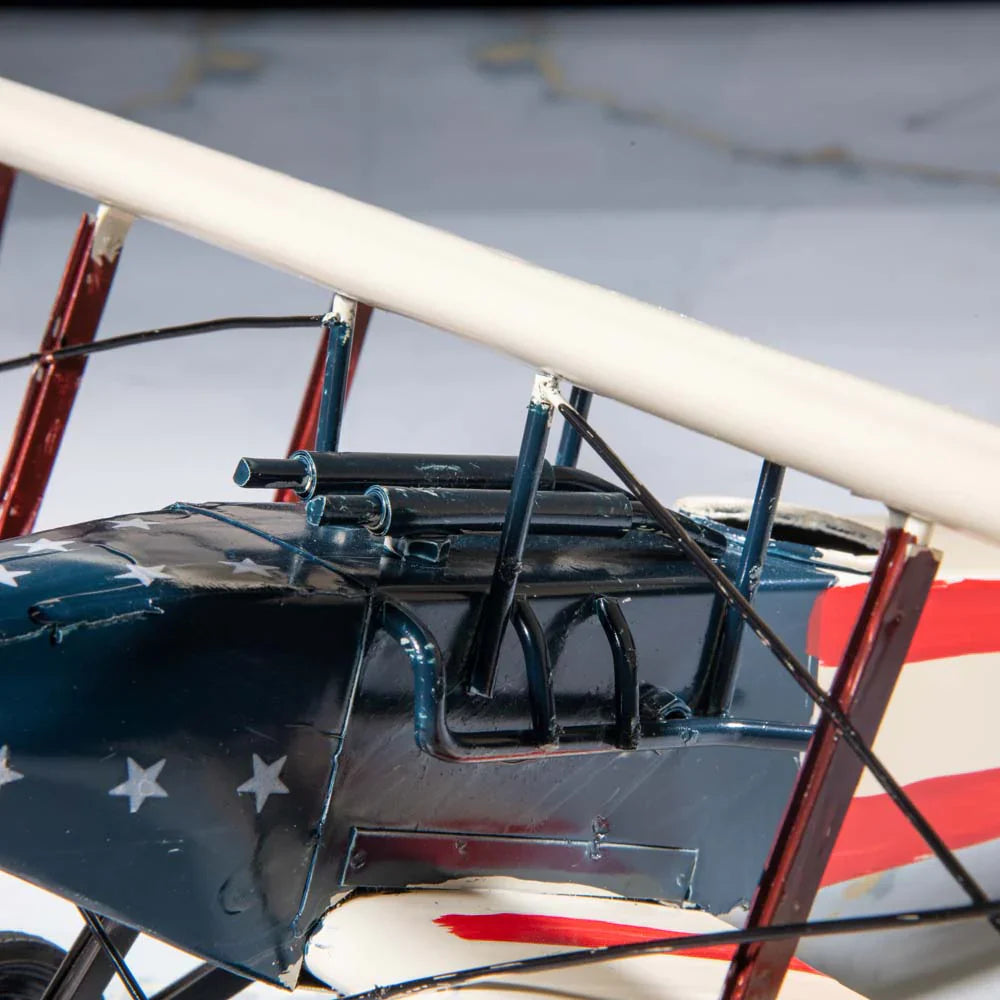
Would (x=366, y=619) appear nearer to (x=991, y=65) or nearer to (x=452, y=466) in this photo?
(x=452, y=466)

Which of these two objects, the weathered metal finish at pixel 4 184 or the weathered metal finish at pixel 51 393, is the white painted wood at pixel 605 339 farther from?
the weathered metal finish at pixel 4 184

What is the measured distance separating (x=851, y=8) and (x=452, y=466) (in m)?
4.40

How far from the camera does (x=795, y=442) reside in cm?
100

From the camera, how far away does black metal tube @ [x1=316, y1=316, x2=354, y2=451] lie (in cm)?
155

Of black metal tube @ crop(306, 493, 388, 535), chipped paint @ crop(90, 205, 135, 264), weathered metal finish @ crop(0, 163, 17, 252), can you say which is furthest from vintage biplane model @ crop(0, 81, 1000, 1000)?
weathered metal finish @ crop(0, 163, 17, 252)

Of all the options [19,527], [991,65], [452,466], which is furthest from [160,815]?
[991,65]

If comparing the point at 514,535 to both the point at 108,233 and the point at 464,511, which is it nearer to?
the point at 464,511

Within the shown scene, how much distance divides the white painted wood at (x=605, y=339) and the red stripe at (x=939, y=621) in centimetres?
67

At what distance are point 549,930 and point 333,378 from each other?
64 cm

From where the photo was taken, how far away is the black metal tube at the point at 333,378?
5.08 feet

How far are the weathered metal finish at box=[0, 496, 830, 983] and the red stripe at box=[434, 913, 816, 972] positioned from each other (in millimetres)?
78

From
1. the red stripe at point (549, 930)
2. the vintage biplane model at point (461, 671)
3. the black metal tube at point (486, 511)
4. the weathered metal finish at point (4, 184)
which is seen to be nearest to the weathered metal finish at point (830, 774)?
the vintage biplane model at point (461, 671)

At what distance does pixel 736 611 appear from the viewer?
4.59 feet

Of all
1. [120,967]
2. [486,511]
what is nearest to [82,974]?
[120,967]
